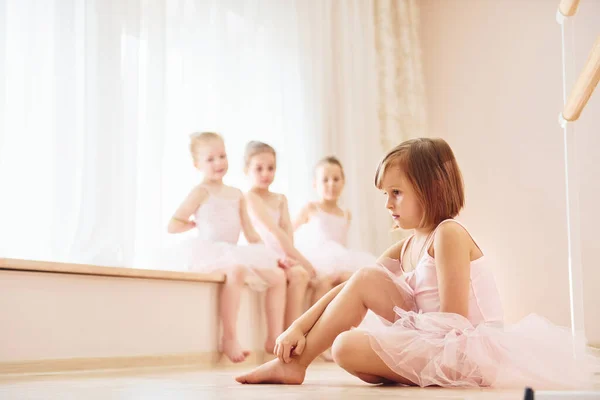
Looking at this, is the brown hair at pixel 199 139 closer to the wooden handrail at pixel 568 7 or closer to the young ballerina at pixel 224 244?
the young ballerina at pixel 224 244

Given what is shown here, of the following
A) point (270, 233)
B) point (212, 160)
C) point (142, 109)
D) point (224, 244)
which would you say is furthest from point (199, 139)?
point (270, 233)

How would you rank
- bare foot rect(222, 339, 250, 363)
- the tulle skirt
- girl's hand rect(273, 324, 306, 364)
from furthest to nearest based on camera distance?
the tulle skirt
bare foot rect(222, 339, 250, 363)
girl's hand rect(273, 324, 306, 364)

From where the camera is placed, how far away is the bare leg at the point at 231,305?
8.81ft

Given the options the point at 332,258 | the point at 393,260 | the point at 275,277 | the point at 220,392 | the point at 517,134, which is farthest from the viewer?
the point at 517,134

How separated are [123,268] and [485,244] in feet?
8.16

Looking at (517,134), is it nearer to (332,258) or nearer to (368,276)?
(332,258)

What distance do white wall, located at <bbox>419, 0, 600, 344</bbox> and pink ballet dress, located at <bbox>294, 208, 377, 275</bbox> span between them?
3.71 feet

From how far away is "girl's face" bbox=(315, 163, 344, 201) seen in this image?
3434 millimetres

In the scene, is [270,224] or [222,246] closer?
[222,246]

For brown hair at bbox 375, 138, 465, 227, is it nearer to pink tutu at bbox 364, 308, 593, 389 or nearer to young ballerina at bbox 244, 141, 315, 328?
pink tutu at bbox 364, 308, 593, 389

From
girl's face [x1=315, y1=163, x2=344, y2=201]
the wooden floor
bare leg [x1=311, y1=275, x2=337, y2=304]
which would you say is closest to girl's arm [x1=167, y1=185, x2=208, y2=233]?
bare leg [x1=311, y1=275, x2=337, y2=304]

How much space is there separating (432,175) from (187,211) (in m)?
1.48

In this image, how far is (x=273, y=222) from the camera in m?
3.10

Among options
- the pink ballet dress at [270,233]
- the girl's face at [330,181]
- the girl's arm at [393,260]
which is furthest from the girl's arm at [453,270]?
the girl's face at [330,181]
